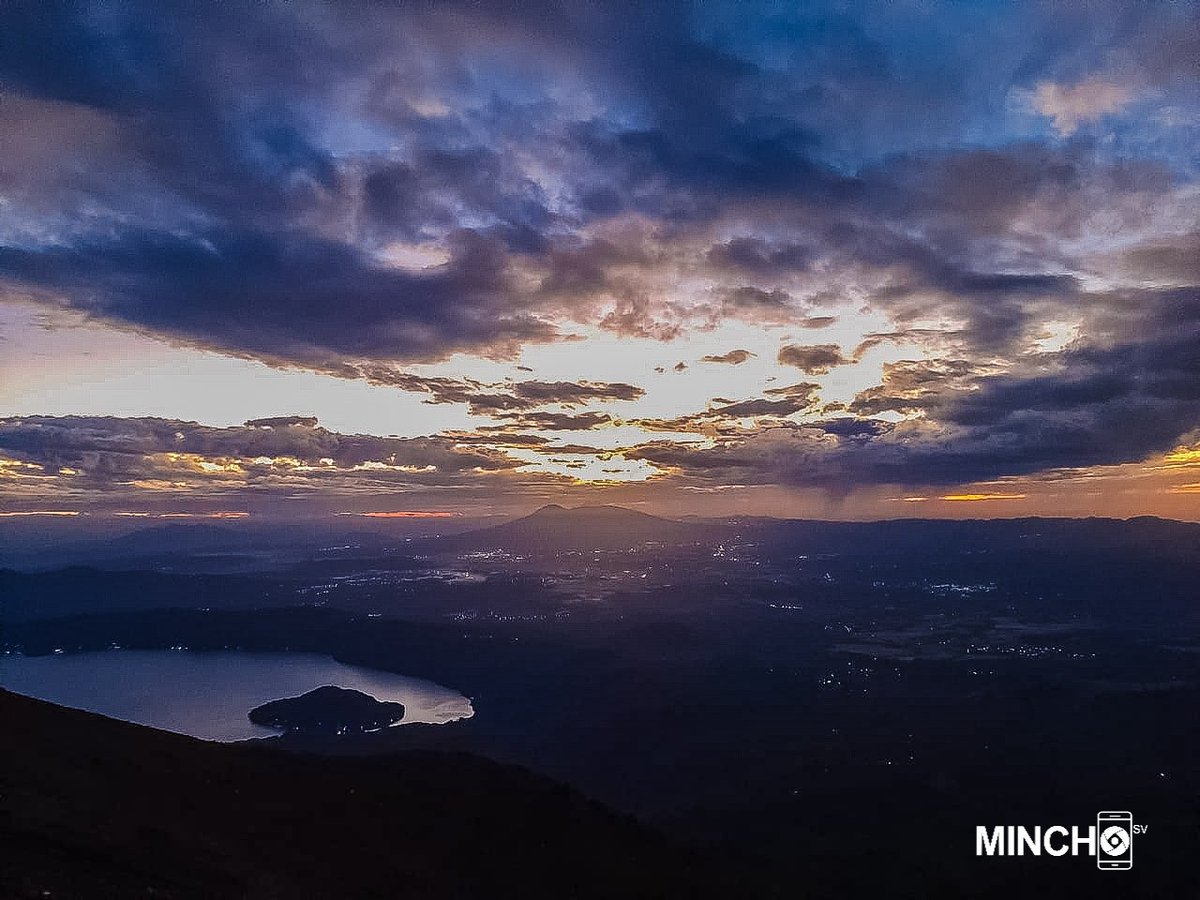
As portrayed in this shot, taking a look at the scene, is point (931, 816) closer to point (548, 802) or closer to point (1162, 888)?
point (1162, 888)

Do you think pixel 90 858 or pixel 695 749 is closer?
pixel 90 858

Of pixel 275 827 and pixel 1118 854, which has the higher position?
pixel 275 827

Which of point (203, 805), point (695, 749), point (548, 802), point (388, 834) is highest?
point (203, 805)

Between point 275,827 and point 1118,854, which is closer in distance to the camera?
point 275,827

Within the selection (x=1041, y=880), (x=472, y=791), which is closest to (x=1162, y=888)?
(x=1041, y=880)
